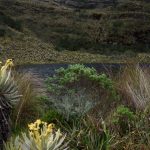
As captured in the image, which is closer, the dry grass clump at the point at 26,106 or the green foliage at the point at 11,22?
the dry grass clump at the point at 26,106

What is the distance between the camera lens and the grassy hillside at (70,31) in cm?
4566

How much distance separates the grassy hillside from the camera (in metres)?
45.7

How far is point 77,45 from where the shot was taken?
169 ft

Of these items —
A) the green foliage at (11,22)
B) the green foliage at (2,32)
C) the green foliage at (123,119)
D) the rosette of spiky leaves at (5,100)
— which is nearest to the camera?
the rosette of spiky leaves at (5,100)

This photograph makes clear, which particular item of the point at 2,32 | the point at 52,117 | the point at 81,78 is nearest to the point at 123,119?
the point at 52,117

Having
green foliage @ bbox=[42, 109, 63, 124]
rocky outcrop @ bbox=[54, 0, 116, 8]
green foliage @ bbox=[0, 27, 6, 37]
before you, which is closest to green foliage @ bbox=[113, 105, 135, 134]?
green foliage @ bbox=[42, 109, 63, 124]

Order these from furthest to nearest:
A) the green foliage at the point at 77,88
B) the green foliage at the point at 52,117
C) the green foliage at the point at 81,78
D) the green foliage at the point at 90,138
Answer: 1. the green foliage at the point at 81,78
2. the green foliage at the point at 77,88
3. the green foliage at the point at 52,117
4. the green foliage at the point at 90,138

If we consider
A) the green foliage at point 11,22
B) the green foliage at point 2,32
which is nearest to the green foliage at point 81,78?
the green foliage at point 2,32

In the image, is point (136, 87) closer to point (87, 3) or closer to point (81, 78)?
point (81, 78)

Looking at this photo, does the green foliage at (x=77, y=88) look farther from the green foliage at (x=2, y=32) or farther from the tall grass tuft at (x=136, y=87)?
the green foliage at (x=2, y=32)

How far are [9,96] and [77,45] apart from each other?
4293cm

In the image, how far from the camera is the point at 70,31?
57625 mm

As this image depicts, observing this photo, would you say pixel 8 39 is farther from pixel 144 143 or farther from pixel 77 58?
pixel 144 143

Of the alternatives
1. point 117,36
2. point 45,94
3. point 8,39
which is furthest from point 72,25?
point 45,94
